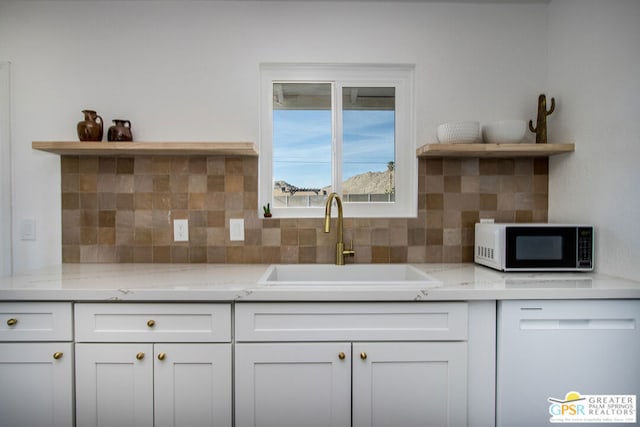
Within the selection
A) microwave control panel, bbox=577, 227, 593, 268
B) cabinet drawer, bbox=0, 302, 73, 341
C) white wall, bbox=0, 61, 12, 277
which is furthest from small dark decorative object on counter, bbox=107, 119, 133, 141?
microwave control panel, bbox=577, 227, 593, 268

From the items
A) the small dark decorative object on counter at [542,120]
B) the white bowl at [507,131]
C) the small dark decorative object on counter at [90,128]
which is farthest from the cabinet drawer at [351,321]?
the small dark decorative object on counter at [90,128]

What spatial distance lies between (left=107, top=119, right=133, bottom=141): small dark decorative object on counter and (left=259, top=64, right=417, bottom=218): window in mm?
750

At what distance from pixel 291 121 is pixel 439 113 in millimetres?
921

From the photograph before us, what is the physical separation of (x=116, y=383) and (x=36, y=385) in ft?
1.11

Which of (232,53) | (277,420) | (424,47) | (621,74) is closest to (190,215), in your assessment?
(232,53)

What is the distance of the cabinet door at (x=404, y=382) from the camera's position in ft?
4.19

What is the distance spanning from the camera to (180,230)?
1.87 m

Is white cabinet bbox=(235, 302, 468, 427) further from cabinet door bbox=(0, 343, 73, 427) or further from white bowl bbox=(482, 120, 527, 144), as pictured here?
white bowl bbox=(482, 120, 527, 144)

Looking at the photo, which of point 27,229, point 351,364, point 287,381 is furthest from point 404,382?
point 27,229

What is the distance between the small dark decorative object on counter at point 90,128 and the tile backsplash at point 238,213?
7.4 inches

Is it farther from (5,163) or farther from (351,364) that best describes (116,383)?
(5,163)

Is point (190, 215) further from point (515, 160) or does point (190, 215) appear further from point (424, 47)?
point (515, 160)

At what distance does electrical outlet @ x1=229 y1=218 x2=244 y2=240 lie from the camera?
1872 mm

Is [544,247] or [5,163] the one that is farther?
[5,163]
